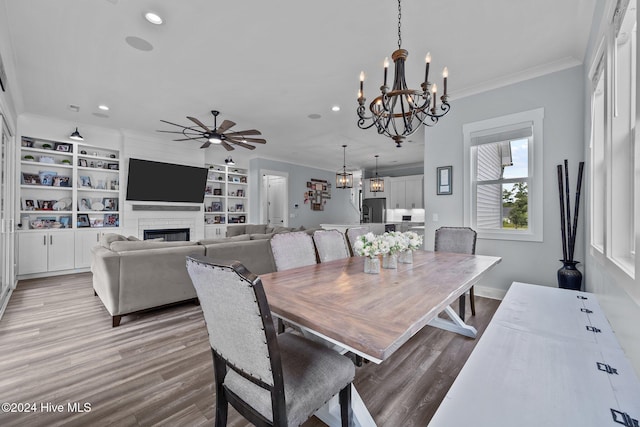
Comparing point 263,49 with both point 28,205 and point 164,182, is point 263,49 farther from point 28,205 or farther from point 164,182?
A: point 28,205

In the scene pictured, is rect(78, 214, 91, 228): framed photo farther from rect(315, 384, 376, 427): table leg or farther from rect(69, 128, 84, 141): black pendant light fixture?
rect(315, 384, 376, 427): table leg

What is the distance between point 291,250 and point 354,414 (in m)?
1.21

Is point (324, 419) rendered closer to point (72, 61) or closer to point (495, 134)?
point (495, 134)

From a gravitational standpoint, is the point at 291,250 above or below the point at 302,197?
below

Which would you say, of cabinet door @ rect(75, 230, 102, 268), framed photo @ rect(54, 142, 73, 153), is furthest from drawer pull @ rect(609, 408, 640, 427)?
framed photo @ rect(54, 142, 73, 153)

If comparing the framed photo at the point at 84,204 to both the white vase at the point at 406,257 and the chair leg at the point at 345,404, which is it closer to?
the white vase at the point at 406,257

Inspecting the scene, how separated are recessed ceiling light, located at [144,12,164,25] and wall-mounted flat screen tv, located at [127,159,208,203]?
387cm

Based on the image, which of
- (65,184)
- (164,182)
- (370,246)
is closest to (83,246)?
(65,184)

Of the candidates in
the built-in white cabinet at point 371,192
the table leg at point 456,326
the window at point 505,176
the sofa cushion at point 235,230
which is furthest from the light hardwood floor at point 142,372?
the built-in white cabinet at point 371,192

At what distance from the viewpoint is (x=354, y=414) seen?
1.28 m

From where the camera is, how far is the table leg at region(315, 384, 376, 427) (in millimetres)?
1261

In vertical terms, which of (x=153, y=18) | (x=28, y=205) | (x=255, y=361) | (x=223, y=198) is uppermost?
(x=153, y=18)

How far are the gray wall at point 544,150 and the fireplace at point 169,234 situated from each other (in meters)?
5.44

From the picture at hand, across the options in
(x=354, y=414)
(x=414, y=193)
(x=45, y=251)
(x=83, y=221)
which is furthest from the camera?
(x=414, y=193)
